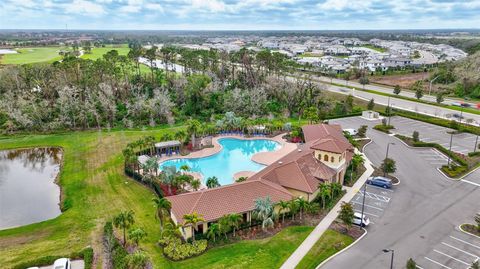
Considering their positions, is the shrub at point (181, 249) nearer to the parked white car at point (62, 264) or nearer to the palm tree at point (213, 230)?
the palm tree at point (213, 230)

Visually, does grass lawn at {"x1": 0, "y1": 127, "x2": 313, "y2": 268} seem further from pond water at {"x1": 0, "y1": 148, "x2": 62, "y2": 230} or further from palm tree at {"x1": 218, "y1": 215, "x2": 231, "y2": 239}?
pond water at {"x1": 0, "y1": 148, "x2": 62, "y2": 230}

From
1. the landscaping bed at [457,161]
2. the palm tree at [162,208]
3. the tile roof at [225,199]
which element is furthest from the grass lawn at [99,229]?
the landscaping bed at [457,161]

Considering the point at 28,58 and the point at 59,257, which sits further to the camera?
the point at 28,58

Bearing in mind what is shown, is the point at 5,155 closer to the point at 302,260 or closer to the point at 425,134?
the point at 302,260

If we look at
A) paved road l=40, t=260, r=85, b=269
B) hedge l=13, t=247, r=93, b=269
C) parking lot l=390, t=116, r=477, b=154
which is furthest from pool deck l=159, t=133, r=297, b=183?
parking lot l=390, t=116, r=477, b=154

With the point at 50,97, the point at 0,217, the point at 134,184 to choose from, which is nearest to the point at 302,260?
the point at 134,184

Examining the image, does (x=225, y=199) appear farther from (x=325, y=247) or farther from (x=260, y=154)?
(x=260, y=154)

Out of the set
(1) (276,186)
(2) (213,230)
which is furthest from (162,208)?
(1) (276,186)

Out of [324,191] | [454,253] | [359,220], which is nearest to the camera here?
[454,253]
